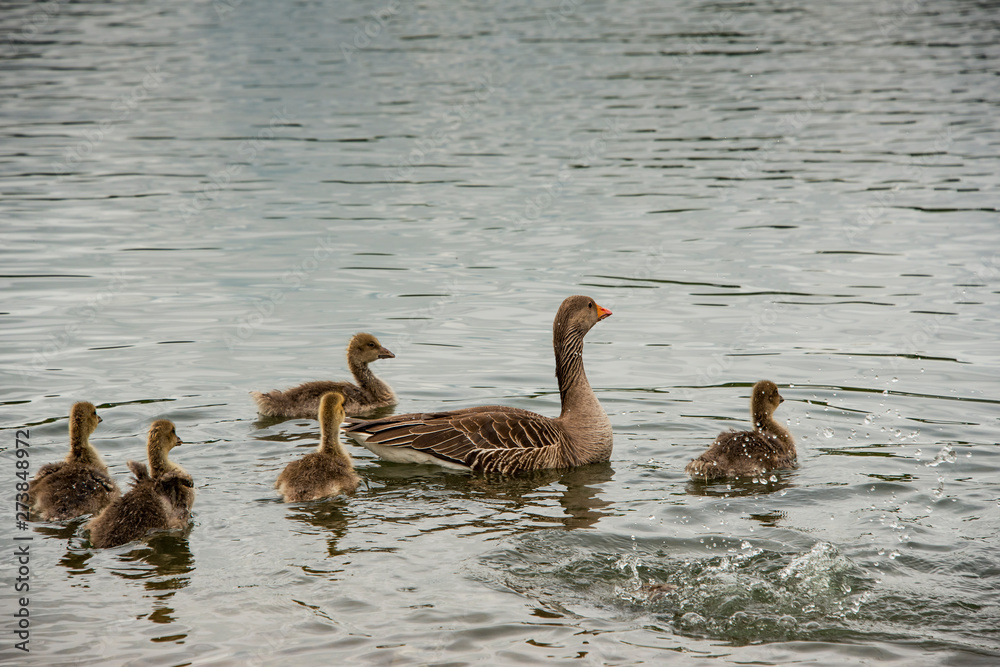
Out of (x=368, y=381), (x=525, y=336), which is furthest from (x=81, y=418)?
(x=525, y=336)

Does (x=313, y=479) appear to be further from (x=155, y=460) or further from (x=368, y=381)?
(x=368, y=381)

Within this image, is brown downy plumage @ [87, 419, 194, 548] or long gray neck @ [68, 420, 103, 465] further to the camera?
long gray neck @ [68, 420, 103, 465]

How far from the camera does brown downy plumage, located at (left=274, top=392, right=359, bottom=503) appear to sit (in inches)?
371

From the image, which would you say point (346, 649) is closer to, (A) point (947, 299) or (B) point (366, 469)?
(B) point (366, 469)

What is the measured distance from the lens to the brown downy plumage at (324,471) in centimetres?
941

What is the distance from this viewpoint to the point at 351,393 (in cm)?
1265


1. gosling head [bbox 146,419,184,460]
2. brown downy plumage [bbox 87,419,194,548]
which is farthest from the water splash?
gosling head [bbox 146,419,184,460]

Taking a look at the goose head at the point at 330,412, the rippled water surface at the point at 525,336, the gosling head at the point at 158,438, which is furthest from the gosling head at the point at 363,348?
the gosling head at the point at 158,438

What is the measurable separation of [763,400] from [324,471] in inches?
168

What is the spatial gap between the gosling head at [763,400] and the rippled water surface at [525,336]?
1.92 feet

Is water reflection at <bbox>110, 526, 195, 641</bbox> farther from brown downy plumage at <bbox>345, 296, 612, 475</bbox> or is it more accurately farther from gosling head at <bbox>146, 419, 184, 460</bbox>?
brown downy plumage at <bbox>345, 296, 612, 475</bbox>

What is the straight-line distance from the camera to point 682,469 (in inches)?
408

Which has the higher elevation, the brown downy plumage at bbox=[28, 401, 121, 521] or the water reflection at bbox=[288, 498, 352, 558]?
the brown downy plumage at bbox=[28, 401, 121, 521]

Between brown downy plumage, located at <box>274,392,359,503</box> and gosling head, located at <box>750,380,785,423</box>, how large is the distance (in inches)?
153
